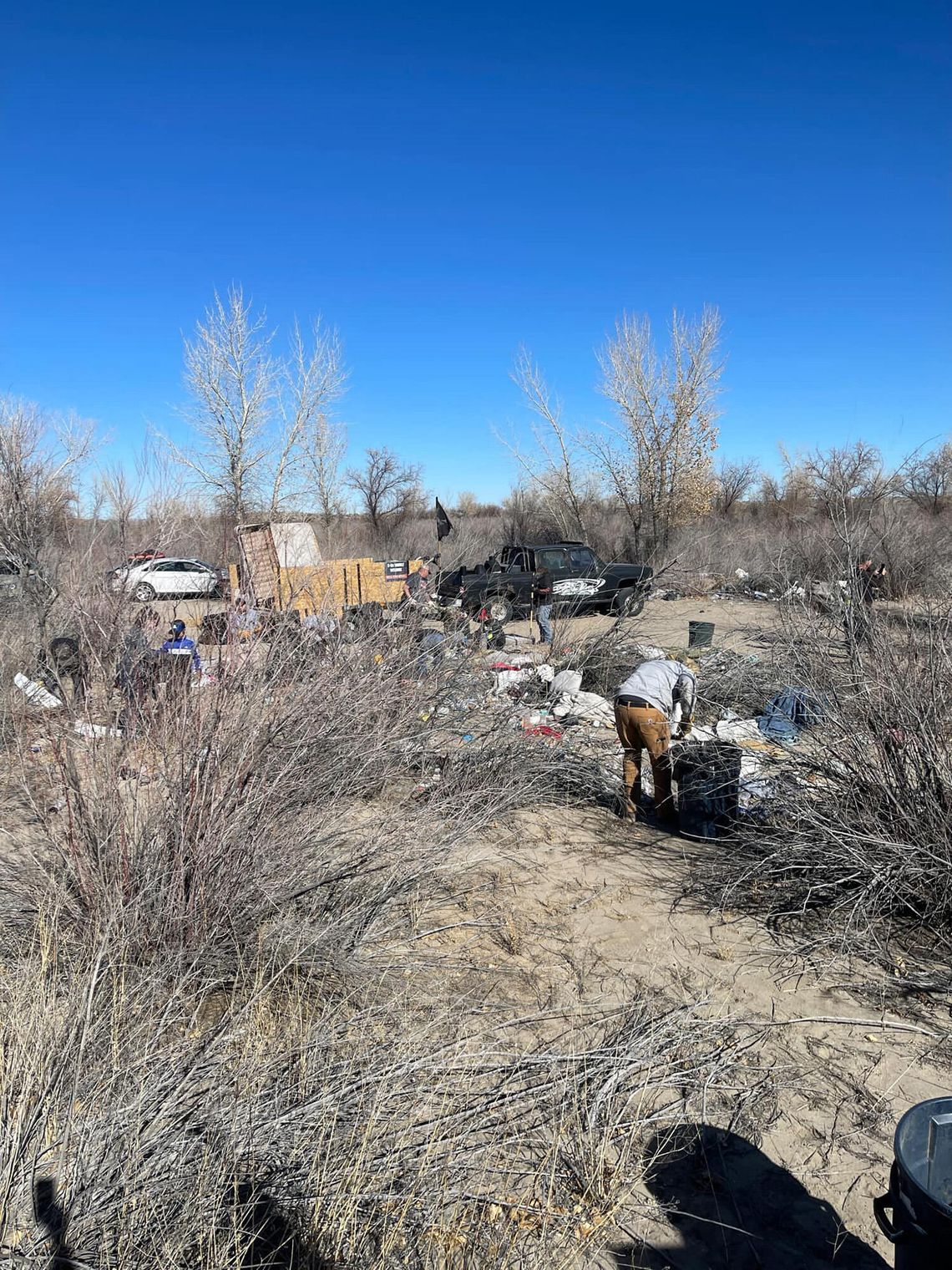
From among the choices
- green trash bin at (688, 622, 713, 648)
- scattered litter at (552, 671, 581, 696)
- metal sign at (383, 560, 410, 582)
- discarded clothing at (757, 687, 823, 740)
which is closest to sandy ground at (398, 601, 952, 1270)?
discarded clothing at (757, 687, 823, 740)

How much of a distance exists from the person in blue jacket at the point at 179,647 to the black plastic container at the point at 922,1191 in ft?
9.53

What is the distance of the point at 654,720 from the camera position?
5.38 m

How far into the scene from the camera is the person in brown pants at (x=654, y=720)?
213 inches

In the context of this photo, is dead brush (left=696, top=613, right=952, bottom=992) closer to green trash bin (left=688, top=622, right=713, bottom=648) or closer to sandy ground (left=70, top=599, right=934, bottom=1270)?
sandy ground (left=70, top=599, right=934, bottom=1270)

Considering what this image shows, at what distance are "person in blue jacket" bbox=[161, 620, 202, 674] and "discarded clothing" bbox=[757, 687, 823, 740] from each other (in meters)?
3.28

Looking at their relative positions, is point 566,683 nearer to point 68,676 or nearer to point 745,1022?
point 745,1022

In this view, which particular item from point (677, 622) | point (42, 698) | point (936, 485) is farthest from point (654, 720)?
point (936, 485)

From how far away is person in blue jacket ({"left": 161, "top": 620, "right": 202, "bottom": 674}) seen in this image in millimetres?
3350

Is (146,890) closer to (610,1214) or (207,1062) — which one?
(207,1062)

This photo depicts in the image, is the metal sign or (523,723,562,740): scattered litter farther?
the metal sign

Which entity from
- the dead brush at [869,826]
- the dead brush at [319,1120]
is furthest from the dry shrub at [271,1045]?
the dead brush at [869,826]

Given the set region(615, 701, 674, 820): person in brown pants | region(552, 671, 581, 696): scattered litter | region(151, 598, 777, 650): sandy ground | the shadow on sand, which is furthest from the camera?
region(151, 598, 777, 650): sandy ground

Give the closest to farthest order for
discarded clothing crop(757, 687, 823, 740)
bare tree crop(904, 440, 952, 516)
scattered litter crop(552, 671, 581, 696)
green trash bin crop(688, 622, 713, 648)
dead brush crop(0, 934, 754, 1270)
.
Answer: dead brush crop(0, 934, 754, 1270)
discarded clothing crop(757, 687, 823, 740)
scattered litter crop(552, 671, 581, 696)
green trash bin crop(688, 622, 713, 648)
bare tree crop(904, 440, 952, 516)


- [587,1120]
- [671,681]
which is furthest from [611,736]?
[587,1120]
